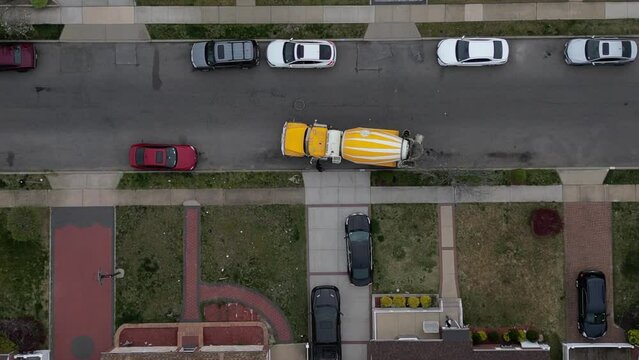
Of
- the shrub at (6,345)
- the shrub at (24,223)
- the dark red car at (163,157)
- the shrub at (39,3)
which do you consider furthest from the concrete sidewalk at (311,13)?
the shrub at (6,345)

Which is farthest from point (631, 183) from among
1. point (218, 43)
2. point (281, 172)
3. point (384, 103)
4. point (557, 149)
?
point (218, 43)

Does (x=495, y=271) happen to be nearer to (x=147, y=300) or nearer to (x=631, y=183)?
(x=631, y=183)

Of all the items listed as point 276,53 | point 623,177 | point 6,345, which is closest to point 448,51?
point 276,53

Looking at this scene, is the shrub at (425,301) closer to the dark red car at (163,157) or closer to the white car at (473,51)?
the white car at (473,51)

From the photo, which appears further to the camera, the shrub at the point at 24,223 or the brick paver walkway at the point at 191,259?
the brick paver walkway at the point at 191,259

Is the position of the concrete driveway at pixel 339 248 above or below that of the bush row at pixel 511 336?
above
